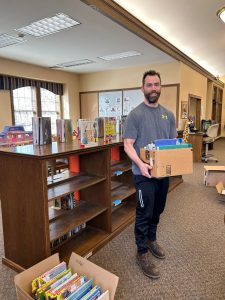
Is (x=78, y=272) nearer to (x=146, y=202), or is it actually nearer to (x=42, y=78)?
(x=146, y=202)

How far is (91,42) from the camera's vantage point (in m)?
4.19

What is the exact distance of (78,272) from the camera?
1.57m

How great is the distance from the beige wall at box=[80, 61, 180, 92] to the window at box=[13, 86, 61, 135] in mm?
1134

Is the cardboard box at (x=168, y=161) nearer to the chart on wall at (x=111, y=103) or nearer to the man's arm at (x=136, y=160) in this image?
the man's arm at (x=136, y=160)

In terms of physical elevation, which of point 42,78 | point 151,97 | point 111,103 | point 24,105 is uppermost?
point 42,78

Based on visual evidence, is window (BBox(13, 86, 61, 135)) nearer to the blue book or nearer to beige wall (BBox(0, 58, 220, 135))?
beige wall (BBox(0, 58, 220, 135))

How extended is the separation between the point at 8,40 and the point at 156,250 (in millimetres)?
4206

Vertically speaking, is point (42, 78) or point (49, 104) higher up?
point (42, 78)

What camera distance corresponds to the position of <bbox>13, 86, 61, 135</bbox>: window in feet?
19.4

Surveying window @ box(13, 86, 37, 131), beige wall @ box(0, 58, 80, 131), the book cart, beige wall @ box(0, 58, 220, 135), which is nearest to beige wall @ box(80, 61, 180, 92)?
beige wall @ box(0, 58, 220, 135)

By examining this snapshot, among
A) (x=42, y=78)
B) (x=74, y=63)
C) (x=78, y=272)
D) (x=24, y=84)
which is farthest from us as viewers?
(x=42, y=78)

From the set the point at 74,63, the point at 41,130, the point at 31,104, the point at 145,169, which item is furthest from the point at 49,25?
the point at 31,104

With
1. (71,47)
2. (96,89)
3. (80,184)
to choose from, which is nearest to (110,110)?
(96,89)

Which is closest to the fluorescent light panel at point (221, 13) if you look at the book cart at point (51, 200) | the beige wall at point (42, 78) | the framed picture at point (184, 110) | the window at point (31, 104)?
the framed picture at point (184, 110)
